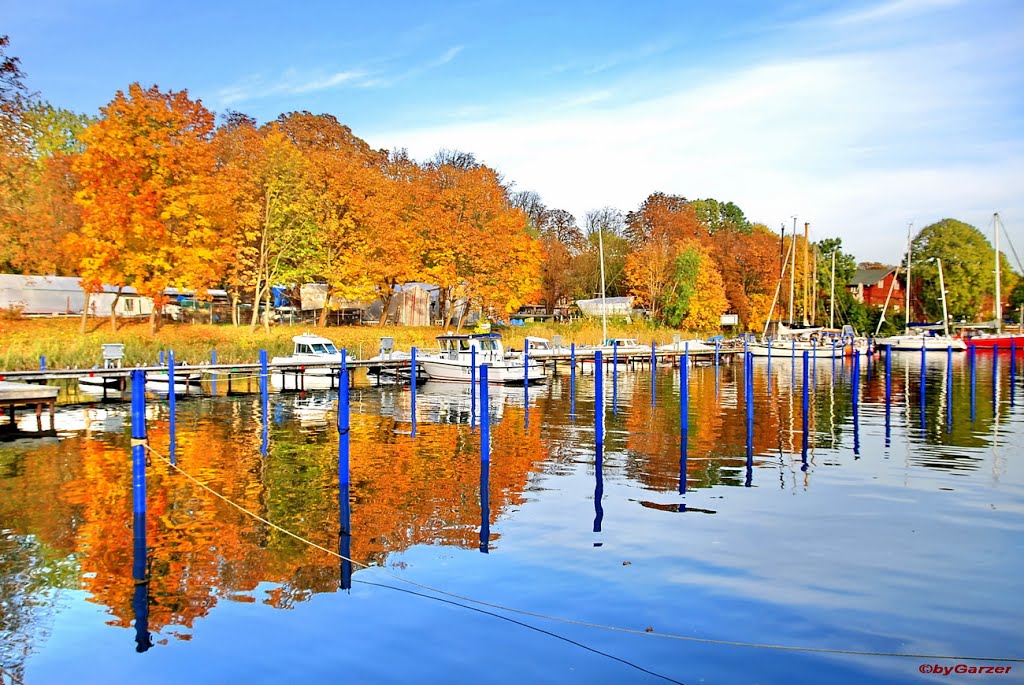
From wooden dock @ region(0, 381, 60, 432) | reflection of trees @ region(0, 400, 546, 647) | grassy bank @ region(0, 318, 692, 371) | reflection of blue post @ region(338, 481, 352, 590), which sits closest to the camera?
reflection of trees @ region(0, 400, 546, 647)

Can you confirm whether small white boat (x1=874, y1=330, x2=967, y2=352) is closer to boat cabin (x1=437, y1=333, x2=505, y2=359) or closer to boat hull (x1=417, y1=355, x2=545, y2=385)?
boat cabin (x1=437, y1=333, x2=505, y2=359)

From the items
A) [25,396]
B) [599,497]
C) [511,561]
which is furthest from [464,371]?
[511,561]

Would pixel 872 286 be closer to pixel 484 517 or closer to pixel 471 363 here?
pixel 471 363

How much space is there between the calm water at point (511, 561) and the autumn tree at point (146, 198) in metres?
25.1

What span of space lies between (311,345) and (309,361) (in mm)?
1661

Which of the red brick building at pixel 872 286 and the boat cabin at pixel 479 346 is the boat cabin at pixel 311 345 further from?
the red brick building at pixel 872 286

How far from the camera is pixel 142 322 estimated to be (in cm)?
A: 6134

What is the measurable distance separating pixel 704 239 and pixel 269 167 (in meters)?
54.7

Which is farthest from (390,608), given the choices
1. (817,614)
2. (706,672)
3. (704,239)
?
(704,239)

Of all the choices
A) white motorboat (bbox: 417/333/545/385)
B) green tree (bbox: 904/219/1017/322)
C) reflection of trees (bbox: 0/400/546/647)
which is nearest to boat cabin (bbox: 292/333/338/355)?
white motorboat (bbox: 417/333/545/385)

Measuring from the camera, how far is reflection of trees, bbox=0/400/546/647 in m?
13.0

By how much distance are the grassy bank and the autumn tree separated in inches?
118

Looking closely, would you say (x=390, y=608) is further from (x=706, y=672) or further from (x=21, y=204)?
(x=21, y=204)

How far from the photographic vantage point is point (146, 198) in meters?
50.8
